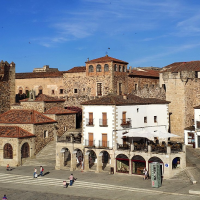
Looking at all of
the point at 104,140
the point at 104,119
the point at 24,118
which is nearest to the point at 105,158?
the point at 104,140

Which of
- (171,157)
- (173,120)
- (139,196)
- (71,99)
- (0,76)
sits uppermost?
(0,76)

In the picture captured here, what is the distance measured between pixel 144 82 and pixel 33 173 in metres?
25.8

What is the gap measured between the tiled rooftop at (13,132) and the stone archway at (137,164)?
13.0 meters

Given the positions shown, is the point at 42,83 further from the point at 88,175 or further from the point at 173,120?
the point at 88,175

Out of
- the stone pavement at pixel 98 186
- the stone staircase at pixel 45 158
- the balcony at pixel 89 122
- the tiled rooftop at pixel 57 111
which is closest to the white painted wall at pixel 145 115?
the balcony at pixel 89 122

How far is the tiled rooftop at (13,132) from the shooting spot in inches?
1512

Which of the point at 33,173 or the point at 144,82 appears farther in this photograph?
the point at 144,82

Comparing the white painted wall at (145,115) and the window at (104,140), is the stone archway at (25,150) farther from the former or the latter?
the white painted wall at (145,115)

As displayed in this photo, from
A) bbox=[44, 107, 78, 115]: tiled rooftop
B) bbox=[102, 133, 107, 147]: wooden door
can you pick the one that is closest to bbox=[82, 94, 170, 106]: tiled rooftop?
bbox=[102, 133, 107, 147]: wooden door

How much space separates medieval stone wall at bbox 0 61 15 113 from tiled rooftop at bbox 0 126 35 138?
11.0 m

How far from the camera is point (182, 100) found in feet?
140

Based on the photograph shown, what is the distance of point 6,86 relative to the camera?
51.5m

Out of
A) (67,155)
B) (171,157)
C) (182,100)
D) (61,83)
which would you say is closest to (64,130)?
(67,155)

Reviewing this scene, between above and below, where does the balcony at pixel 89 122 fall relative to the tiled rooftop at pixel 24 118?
A: below
